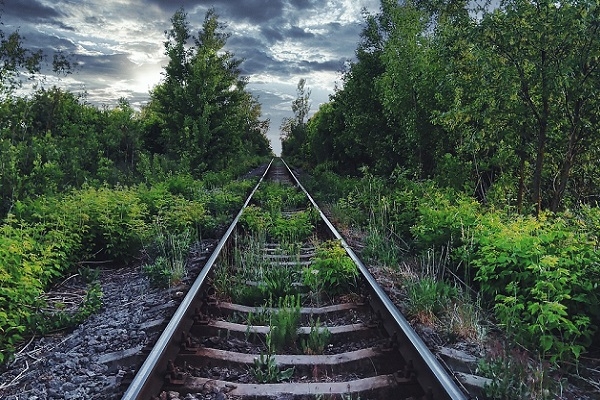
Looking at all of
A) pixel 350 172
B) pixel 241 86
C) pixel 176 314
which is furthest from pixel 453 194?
pixel 241 86

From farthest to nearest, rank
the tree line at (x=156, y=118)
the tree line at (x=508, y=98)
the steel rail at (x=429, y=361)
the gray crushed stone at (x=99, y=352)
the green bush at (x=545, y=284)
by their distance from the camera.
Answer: the tree line at (x=156, y=118), the tree line at (x=508, y=98), the green bush at (x=545, y=284), the gray crushed stone at (x=99, y=352), the steel rail at (x=429, y=361)

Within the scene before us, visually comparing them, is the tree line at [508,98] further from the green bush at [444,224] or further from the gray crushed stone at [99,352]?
the gray crushed stone at [99,352]

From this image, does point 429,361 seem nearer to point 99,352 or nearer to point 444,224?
point 99,352

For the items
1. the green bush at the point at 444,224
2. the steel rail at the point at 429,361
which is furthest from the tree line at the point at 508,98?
the steel rail at the point at 429,361

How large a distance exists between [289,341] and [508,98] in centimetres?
581

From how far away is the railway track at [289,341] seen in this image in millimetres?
3367

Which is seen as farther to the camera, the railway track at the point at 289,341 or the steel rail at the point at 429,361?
the railway track at the point at 289,341

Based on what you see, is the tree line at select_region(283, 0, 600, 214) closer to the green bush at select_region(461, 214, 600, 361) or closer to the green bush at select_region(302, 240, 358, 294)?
the green bush at select_region(461, 214, 600, 361)

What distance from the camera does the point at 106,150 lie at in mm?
19766

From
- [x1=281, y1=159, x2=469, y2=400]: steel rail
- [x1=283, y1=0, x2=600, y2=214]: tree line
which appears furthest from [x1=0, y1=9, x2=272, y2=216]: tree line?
[x1=281, y1=159, x2=469, y2=400]: steel rail

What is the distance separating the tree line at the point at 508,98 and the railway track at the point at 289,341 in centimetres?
397

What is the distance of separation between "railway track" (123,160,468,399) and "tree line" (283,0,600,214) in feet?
13.0

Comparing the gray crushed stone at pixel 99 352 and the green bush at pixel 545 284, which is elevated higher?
the green bush at pixel 545 284

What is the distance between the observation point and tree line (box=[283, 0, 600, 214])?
24.8 ft
